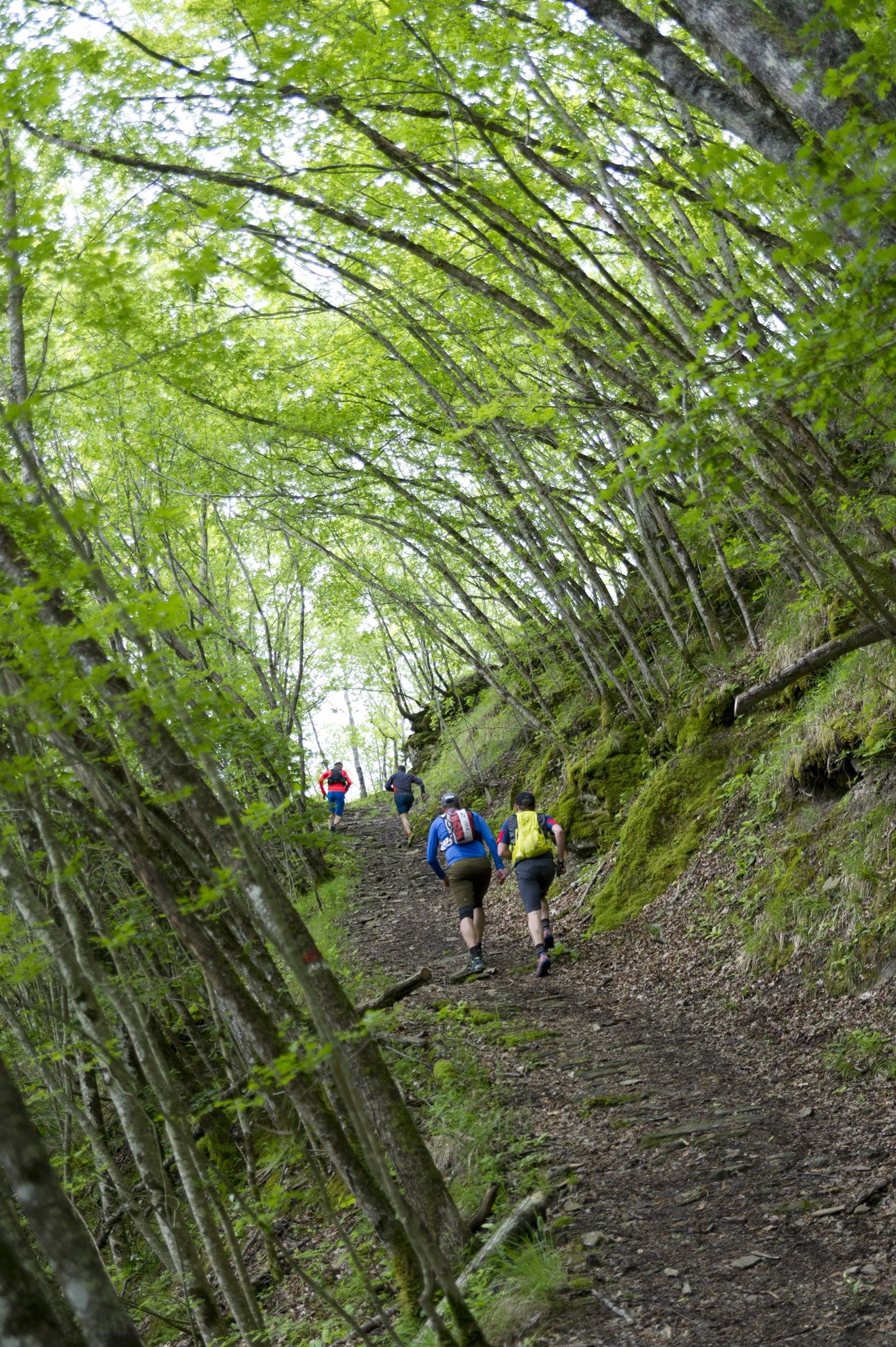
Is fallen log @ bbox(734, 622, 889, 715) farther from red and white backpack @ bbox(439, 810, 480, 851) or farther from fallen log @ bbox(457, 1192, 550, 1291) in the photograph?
fallen log @ bbox(457, 1192, 550, 1291)

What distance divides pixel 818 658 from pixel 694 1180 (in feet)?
11.3

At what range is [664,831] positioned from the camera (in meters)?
8.11

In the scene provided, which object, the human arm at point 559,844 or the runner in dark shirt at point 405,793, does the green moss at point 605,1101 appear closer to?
the human arm at point 559,844

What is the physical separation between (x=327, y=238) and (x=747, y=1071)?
6.15 metres

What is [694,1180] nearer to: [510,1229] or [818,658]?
[510,1229]

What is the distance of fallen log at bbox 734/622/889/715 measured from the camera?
5.51m

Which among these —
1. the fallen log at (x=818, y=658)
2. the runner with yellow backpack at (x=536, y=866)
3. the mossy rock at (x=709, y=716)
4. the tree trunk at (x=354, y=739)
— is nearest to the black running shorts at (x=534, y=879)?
the runner with yellow backpack at (x=536, y=866)

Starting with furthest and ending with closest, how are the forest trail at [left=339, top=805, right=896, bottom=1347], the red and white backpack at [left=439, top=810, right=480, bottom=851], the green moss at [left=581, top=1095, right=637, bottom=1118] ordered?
the red and white backpack at [left=439, top=810, right=480, bottom=851] < the green moss at [left=581, top=1095, right=637, bottom=1118] < the forest trail at [left=339, top=805, right=896, bottom=1347]

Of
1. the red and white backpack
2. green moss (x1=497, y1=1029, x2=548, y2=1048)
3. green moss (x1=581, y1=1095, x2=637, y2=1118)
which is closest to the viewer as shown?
green moss (x1=581, y1=1095, x2=637, y2=1118)

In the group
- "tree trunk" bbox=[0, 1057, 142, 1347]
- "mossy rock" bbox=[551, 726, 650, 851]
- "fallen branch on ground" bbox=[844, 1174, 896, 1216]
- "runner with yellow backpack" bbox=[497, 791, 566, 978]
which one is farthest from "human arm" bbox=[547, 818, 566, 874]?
"tree trunk" bbox=[0, 1057, 142, 1347]

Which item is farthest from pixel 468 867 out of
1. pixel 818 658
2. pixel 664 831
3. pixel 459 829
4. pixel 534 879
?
pixel 818 658

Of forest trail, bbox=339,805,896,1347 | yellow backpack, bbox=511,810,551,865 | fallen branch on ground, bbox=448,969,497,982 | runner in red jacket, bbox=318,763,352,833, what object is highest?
runner in red jacket, bbox=318,763,352,833

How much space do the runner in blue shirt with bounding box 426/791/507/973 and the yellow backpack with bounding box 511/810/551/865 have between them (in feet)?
1.02

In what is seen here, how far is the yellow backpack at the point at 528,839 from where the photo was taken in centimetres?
761
